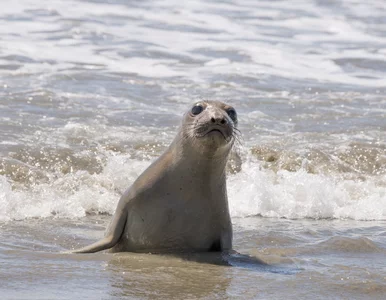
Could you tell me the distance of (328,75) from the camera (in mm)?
14578

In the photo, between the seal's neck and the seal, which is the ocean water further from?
the seal's neck

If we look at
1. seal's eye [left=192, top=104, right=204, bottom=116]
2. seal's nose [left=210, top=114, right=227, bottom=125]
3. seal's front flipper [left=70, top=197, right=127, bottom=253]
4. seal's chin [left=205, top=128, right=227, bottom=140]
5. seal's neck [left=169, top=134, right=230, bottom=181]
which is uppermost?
seal's eye [left=192, top=104, right=204, bottom=116]

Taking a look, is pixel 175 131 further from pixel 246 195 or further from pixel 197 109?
pixel 197 109

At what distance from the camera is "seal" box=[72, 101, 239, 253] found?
19.4 ft

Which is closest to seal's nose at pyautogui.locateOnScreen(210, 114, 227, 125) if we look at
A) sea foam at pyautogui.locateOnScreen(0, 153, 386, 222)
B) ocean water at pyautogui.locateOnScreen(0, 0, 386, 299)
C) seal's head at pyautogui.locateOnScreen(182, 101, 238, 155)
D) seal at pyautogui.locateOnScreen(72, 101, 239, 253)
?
seal's head at pyautogui.locateOnScreen(182, 101, 238, 155)

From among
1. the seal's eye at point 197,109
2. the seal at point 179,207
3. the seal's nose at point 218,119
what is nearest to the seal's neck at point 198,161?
the seal at point 179,207

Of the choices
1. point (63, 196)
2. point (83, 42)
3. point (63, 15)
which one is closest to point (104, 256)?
point (63, 196)

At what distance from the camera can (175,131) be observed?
34.0 ft

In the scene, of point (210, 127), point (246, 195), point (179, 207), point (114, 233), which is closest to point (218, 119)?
point (210, 127)

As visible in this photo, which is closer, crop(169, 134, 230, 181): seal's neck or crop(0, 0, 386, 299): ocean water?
crop(0, 0, 386, 299): ocean water

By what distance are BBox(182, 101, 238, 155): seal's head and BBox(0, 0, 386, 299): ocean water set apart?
699 millimetres

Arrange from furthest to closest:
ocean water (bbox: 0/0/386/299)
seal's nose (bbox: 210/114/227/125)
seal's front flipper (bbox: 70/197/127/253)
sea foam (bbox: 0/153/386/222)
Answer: sea foam (bbox: 0/153/386/222)
seal's front flipper (bbox: 70/197/127/253)
seal's nose (bbox: 210/114/227/125)
ocean water (bbox: 0/0/386/299)

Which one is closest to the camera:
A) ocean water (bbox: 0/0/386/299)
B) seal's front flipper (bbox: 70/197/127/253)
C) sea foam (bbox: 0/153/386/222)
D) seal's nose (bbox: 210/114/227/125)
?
ocean water (bbox: 0/0/386/299)

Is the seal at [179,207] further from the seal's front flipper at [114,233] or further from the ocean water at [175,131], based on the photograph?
the ocean water at [175,131]
